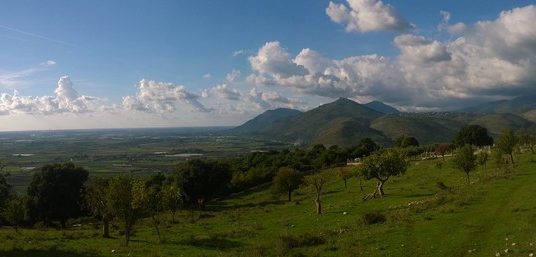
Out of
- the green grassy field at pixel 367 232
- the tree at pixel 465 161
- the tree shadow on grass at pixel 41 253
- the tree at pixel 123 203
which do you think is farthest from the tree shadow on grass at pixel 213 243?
the tree at pixel 465 161

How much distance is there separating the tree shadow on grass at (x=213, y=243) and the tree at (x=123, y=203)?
16.4ft

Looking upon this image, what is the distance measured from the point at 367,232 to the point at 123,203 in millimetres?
21317

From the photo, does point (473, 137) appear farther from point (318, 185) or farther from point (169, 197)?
point (169, 197)

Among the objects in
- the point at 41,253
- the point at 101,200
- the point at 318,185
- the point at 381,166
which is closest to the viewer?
the point at 41,253

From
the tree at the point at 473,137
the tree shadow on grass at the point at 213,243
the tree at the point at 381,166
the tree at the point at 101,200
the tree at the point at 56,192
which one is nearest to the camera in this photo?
the tree shadow on grass at the point at 213,243

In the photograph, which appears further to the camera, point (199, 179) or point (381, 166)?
point (199, 179)

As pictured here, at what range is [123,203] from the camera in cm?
4241

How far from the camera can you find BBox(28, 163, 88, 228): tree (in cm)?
7875

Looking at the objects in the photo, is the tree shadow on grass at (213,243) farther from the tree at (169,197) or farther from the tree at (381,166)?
the tree at (381,166)

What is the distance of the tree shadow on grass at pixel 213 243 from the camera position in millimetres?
38031

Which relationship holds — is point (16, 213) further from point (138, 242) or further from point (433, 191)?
point (433, 191)

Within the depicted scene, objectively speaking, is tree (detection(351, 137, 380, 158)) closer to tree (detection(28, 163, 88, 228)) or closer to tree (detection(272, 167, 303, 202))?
tree (detection(272, 167, 303, 202))

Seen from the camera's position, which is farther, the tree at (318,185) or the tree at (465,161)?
the tree at (465,161)

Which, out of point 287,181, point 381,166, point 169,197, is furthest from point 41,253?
point 287,181
